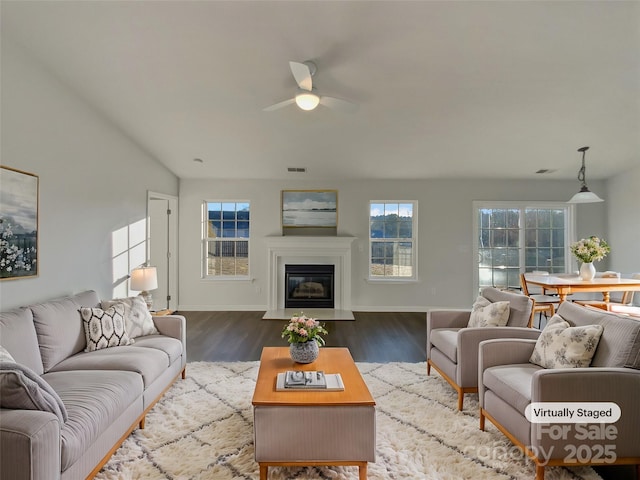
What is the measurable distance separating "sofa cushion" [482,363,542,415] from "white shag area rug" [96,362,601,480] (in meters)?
0.38

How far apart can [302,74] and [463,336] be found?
7.99 feet

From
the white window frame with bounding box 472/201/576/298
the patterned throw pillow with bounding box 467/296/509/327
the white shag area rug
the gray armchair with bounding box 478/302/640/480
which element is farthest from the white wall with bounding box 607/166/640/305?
the gray armchair with bounding box 478/302/640/480

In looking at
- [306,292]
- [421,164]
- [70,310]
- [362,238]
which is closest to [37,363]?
[70,310]

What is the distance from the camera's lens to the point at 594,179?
639 centimetres

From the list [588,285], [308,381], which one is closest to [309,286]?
[588,285]

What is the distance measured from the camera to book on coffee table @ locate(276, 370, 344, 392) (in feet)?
7.06

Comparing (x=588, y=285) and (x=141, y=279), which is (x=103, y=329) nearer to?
(x=141, y=279)

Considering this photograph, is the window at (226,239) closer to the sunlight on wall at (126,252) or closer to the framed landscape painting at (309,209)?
the framed landscape painting at (309,209)

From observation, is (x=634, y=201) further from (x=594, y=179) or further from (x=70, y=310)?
(x=70, y=310)

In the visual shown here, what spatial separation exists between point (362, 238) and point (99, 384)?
489 centimetres

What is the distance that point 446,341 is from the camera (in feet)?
10.2

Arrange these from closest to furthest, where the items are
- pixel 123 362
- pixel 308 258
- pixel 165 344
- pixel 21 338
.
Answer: pixel 21 338, pixel 123 362, pixel 165 344, pixel 308 258

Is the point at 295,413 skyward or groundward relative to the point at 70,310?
groundward

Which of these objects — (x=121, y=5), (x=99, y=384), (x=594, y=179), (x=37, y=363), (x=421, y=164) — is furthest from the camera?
(x=594, y=179)
